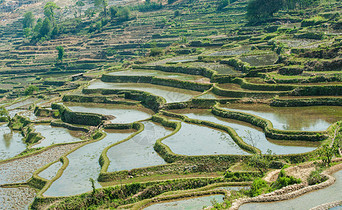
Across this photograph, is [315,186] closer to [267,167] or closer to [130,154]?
[267,167]

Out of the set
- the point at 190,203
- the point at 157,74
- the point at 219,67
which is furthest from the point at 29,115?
the point at 190,203

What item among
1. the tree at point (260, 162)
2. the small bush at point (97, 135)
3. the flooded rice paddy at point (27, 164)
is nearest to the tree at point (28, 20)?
the small bush at point (97, 135)

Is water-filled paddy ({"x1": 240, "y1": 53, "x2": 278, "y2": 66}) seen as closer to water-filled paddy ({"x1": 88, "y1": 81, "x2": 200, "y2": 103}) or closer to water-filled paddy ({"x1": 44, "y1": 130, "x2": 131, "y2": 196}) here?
water-filled paddy ({"x1": 88, "y1": 81, "x2": 200, "y2": 103})

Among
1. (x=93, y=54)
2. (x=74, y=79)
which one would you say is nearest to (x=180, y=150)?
(x=74, y=79)

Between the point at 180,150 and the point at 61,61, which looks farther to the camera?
the point at 61,61

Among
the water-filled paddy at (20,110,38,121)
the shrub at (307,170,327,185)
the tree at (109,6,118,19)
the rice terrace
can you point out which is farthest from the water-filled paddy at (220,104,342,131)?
the tree at (109,6,118,19)

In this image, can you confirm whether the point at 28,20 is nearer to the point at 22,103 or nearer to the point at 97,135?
the point at 22,103
